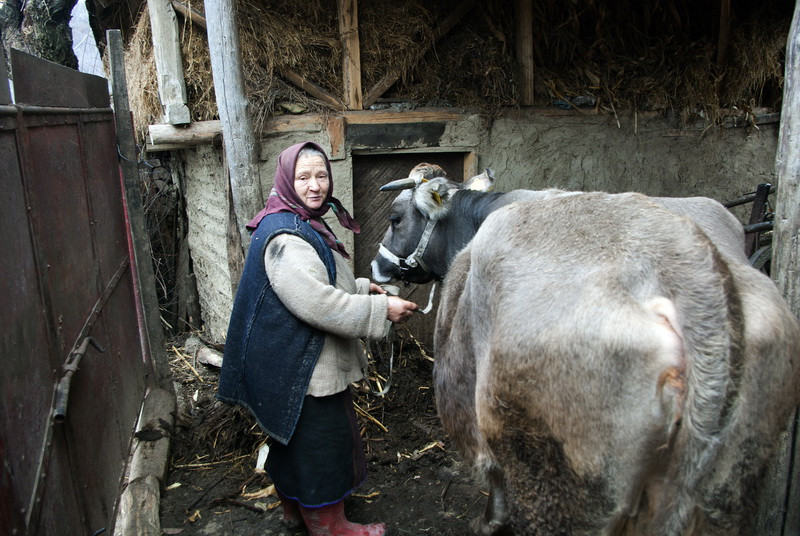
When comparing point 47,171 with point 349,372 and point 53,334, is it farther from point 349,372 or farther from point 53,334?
point 349,372

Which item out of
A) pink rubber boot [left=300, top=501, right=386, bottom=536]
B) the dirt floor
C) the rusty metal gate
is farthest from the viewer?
the dirt floor

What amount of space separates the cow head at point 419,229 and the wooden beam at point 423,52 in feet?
3.27

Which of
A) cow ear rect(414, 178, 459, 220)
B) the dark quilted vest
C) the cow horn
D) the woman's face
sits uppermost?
the woman's face

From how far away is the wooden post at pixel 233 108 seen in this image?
13.1 feet

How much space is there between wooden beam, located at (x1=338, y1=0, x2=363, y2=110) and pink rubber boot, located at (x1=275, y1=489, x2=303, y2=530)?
3.38 meters

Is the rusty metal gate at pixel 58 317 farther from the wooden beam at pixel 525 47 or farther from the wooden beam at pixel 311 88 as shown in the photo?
the wooden beam at pixel 525 47

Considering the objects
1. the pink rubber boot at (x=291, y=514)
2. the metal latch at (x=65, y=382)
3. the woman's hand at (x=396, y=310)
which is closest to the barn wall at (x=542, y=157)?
the woman's hand at (x=396, y=310)

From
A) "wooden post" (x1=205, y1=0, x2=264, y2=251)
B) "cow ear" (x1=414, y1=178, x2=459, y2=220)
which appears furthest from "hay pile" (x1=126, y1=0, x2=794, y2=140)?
"cow ear" (x1=414, y1=178, x2=459, y2=220)

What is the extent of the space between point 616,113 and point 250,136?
395 centimetres

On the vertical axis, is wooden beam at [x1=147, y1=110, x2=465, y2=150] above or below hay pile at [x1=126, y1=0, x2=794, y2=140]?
below

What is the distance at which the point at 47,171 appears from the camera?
2451 mm

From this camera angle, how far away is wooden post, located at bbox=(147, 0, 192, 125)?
5.00 metres

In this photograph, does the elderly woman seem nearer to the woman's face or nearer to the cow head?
the woman's face

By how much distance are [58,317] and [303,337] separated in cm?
104
